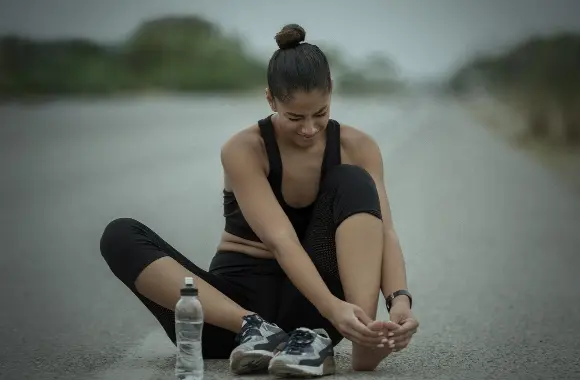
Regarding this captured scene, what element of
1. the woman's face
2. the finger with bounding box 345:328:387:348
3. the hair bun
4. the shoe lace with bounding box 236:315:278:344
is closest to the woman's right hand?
the finger with bounding box 345:328:387:348

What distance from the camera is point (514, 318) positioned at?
648cm

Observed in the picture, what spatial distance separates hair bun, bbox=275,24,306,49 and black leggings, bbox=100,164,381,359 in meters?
0.49

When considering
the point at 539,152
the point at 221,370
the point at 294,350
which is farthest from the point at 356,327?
the point at 539,152

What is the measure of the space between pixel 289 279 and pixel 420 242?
5.60 meters

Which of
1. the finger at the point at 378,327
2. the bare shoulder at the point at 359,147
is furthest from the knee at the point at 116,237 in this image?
the finger at the point at 378,327

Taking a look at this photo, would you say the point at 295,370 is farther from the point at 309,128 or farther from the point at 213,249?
the point at 213,249

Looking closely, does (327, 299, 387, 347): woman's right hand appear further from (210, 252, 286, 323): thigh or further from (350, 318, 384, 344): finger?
(210, 252, 286, 323): thigh

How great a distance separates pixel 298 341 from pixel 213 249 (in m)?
5.20

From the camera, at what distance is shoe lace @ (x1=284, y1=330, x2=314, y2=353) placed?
A: 170 inches

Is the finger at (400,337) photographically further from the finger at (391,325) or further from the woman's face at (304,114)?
the woman's face at (304,114)

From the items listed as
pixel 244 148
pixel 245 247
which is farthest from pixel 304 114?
pixel 245 247

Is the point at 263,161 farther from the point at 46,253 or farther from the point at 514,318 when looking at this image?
the point at 46,253

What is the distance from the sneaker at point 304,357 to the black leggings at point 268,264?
0.35 m

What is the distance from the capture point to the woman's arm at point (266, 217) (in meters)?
4.48
